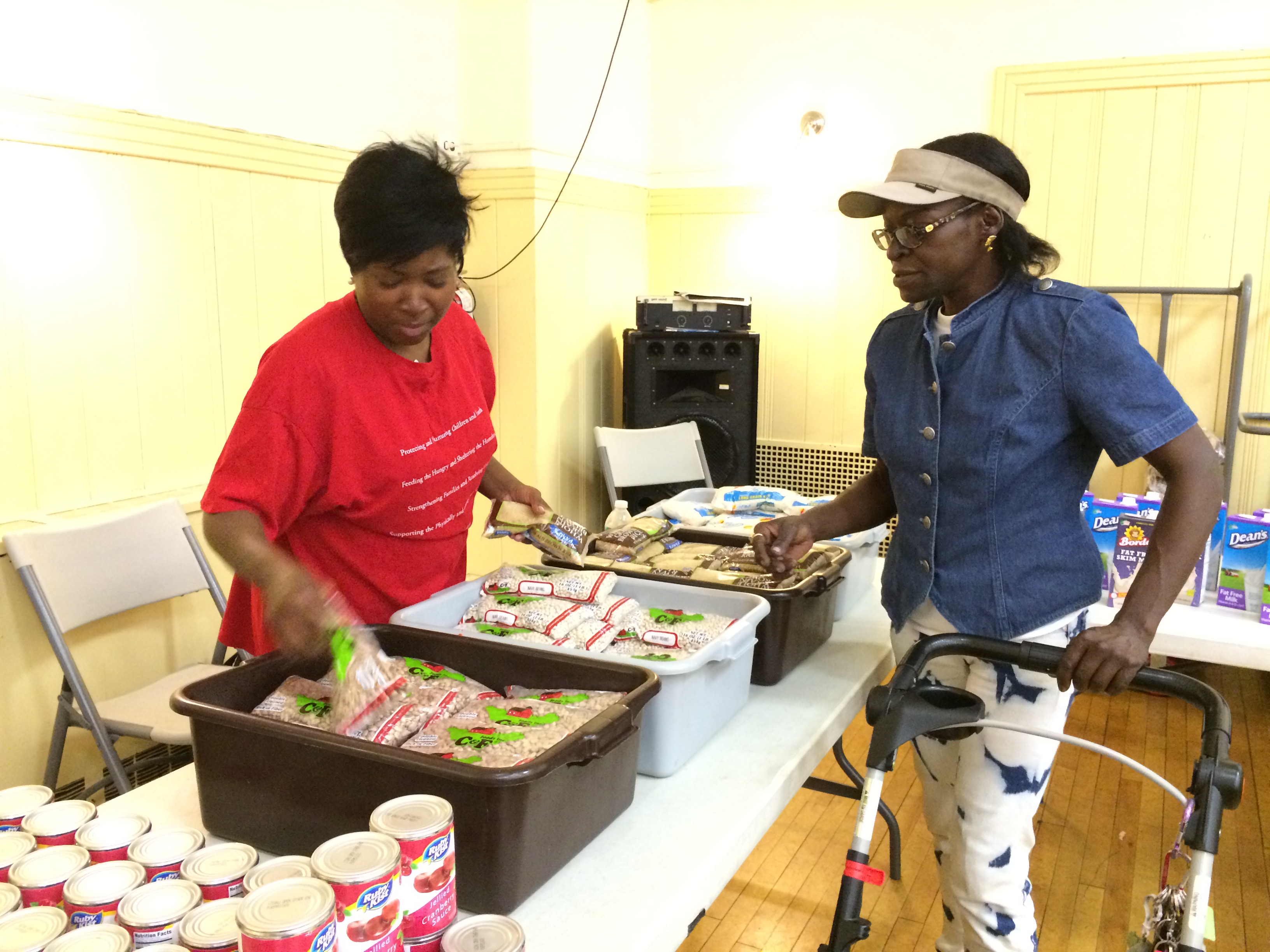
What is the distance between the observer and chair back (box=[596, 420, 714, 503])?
3715mm

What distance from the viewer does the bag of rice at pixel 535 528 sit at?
1725mm

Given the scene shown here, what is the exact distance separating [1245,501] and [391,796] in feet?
12.7

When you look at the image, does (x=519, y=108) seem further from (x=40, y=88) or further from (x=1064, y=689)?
(x=1064, y=689)

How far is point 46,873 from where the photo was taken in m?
0.85

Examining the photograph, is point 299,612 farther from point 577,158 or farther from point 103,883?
point 577,158

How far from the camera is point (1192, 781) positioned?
1.09 m

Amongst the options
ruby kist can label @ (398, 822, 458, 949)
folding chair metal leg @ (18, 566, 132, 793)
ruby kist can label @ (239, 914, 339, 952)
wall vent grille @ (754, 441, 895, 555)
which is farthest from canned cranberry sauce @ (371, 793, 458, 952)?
wall vent grille @ (754, 441, 895, 555)

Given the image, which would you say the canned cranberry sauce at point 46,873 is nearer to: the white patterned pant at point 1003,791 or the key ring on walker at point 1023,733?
the key ring on walker at point 1023,733

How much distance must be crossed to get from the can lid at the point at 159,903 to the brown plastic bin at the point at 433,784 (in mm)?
188

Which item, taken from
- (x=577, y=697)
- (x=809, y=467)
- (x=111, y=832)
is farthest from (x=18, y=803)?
(x=809, y=467)

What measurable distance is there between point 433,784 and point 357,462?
585 mm

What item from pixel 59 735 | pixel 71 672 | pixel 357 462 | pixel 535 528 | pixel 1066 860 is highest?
pixel 357 462

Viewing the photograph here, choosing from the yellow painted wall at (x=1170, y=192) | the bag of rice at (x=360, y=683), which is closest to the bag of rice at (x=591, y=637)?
the bag of rice at (x=360, y=683)

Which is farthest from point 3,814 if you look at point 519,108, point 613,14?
point 613,14
